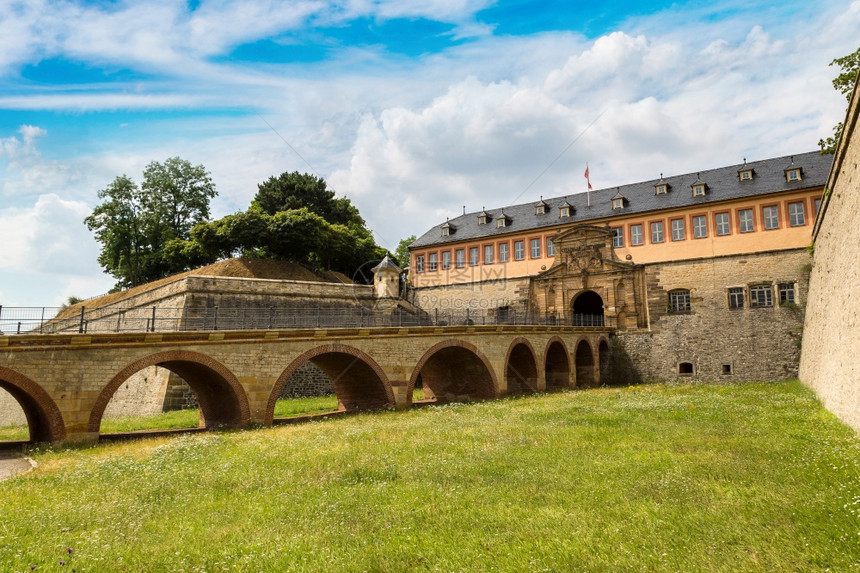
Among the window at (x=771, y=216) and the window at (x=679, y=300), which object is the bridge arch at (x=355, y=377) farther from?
the window at (x=771, y=216)

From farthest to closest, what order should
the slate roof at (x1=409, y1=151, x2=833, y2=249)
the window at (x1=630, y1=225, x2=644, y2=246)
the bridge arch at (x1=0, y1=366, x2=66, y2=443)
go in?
the window at (x1=630, y1=225, x2=644, y2=246) → the slate roof at (x1=409, y1=151, x2=833, y2=249) → the bridge arch at (x1=0, y1=366, x2=66, y2=443)

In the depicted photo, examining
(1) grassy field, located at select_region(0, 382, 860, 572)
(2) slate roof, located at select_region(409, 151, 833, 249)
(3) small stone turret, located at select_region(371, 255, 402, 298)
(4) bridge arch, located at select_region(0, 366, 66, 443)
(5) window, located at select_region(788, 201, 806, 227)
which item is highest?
(2) slate roof, located at select_region(409, 151, 833, 249)

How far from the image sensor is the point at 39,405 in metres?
14.2

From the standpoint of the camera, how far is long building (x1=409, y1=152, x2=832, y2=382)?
109ft

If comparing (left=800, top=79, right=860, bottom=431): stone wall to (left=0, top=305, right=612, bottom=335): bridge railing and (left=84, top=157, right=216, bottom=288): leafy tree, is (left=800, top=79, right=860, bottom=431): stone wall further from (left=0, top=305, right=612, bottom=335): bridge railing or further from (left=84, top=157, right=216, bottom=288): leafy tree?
(left=84, top=157, right=216, bottom=288): leafy tree

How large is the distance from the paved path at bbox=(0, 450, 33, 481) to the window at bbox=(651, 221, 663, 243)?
35790mm

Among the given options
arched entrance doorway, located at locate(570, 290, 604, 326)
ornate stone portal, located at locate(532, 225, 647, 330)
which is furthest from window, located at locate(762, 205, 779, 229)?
arched entrance doorway, located at locate(570, 290, 604, 326)

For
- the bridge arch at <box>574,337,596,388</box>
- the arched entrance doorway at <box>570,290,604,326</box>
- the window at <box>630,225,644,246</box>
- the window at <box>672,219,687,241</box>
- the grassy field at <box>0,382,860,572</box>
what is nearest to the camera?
the grassy field at <box>0,382,860,572</box>

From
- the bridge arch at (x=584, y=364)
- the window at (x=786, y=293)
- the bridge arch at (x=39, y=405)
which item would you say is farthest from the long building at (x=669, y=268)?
the bridge arch at (x=39, y=405)

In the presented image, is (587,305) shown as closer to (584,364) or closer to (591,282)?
(591,282)

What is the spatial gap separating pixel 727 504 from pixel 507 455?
503 centimetres

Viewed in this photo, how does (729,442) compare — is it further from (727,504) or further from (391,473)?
(391,473)

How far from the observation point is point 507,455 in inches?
479

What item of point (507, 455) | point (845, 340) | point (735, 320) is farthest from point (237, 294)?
point (735, 320)
